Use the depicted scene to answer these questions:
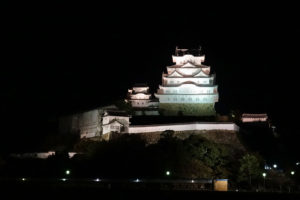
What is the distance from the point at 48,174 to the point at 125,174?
554 cm

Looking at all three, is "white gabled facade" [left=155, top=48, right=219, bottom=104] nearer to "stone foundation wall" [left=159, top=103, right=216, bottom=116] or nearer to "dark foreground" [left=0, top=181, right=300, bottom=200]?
"stone foundation wall" [left=159, top=103, right=216, bottom=116]

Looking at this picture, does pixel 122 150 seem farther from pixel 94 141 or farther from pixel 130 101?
pixel 130 101

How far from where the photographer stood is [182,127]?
53.8 meters

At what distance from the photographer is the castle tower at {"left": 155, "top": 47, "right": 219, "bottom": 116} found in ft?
199

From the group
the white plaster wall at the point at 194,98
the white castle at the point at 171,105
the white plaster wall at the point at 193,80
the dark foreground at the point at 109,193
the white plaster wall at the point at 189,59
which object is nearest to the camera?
the dark foreground at the point at 109,193

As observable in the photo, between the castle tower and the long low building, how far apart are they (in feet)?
19.3

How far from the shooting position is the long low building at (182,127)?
5353 cm

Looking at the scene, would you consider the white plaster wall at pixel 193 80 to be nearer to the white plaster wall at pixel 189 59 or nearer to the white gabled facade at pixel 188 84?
the white gabled facade at pixel 188 84

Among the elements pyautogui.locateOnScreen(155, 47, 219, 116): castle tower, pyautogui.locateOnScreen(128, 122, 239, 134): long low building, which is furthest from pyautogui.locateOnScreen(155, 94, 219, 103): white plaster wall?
A: pyautogui.locateOnScreen(128, 122, 239, 134): long low building

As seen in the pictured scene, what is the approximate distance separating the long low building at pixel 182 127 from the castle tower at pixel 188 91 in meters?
5.89

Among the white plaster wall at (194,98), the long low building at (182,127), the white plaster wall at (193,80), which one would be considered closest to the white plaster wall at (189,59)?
the white plaster wall at (193,80)

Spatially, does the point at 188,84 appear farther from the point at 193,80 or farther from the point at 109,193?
the point at 109,193

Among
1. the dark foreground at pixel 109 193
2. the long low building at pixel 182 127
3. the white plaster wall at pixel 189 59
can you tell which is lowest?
the dark foreground at pixel 109 193

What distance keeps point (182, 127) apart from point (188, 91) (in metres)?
8.17
